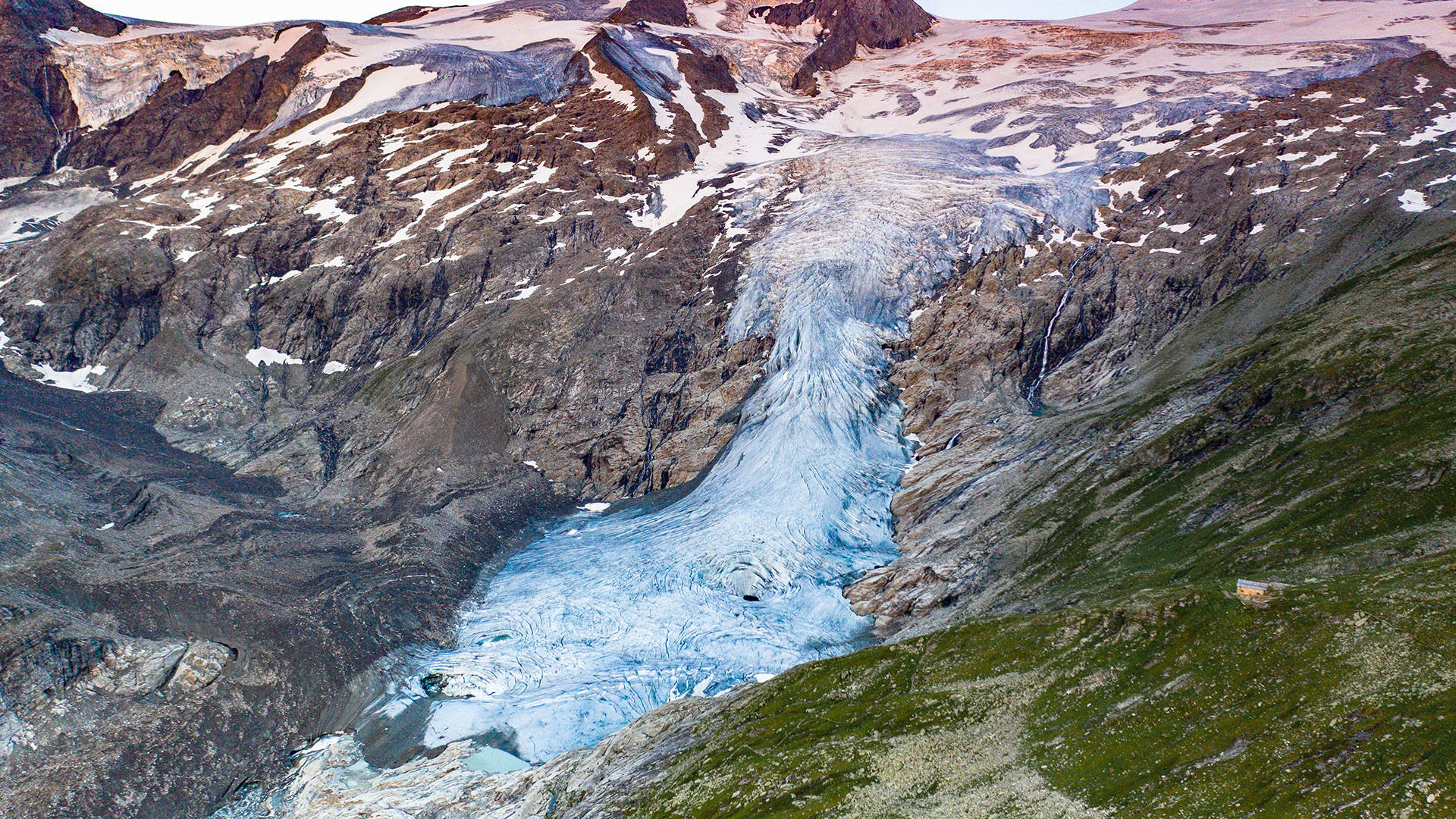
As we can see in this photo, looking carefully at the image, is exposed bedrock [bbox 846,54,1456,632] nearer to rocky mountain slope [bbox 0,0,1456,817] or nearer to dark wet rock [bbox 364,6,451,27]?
rocky mountain slope [bbox 0,0,1456,817]


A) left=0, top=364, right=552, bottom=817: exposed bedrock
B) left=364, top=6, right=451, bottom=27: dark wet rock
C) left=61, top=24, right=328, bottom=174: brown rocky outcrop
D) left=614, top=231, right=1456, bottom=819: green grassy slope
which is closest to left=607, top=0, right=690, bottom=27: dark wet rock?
left=364, top=6, right=451, bottom=27: dark wet rock

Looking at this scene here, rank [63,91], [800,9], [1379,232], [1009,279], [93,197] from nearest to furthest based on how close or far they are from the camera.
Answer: [1379,232]
[1009,279]
[93,197]
[63,91]
[800,9]

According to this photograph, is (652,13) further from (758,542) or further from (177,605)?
(177,605)

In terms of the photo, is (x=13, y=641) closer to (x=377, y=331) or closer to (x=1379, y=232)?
(x=377, y=331)

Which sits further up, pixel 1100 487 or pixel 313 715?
pixel 1100 487

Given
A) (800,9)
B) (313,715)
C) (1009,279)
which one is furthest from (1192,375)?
(800,9)

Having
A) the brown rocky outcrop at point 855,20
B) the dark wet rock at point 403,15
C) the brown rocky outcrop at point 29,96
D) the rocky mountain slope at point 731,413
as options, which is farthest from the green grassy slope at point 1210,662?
the dark wet rock at point 403,15
